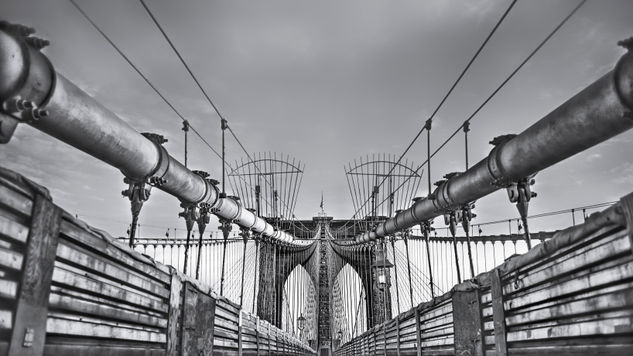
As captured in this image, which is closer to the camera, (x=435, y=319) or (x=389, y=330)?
(x=435, y=319)

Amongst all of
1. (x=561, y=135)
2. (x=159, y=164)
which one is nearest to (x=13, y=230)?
(x=159, y=164)

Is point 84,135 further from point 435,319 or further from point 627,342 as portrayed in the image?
point 435,319

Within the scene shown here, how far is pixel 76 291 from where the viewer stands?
2832 mm

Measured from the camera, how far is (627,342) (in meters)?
2.31

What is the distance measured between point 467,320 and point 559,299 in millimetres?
1640

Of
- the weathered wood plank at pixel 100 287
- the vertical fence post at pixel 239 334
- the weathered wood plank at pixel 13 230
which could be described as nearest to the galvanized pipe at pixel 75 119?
the weathered wood plank at pixel 13 230

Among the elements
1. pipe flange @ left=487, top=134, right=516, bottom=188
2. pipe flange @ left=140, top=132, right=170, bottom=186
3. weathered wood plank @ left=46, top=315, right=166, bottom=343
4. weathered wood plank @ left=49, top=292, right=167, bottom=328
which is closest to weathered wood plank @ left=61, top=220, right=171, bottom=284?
weathered wood plank @ left=49, top=292, right=167, bottom=328

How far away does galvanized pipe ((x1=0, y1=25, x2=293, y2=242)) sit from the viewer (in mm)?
2738

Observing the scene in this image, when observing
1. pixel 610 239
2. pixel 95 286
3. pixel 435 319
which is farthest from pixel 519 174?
pixel 95 286

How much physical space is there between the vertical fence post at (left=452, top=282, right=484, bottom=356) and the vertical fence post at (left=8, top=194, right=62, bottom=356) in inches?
136

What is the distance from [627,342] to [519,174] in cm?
280

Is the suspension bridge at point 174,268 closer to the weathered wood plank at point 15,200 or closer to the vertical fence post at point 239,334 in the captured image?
the weathered wood plank at point 15,200

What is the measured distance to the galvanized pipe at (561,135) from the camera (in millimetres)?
3104

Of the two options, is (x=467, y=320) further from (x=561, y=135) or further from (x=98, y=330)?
(x=98, y=330)
